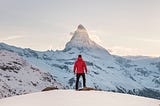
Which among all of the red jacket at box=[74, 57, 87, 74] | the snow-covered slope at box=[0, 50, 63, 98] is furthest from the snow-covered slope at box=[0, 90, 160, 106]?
the snow-covered slope at box=[0, 50, 63, 98]

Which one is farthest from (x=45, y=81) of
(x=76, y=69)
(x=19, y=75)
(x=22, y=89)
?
(x=76, y=69)

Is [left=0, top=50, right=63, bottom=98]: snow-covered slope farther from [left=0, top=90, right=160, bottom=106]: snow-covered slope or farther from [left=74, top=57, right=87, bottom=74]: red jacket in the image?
[left=0, top=90, right=160, bottom=106]: snow-covered slope

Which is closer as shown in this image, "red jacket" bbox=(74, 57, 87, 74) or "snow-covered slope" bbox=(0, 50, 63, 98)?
"red jacket" bbox=(74, 57, 87, 74)

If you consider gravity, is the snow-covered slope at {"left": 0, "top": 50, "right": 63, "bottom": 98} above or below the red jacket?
below

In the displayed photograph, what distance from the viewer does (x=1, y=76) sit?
17975cm

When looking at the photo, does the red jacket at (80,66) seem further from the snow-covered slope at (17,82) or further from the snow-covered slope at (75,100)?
→ the snow-covered slope at (17,82)

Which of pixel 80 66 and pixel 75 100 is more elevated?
pixel 80 66

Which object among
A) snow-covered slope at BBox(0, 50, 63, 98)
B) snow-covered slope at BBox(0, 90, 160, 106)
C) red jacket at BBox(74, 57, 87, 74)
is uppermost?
red jacket at BBox(74, 57, 87, 74)

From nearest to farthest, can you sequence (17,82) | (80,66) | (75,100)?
1. (75,100)
2. (80,66)
3. (17,82)

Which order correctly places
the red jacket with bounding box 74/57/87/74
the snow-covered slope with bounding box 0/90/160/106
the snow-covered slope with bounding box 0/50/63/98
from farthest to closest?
1. the snow-covered slope with bounding box 0/50/63/98
2. the red jacket with bounding box 74/57/87/74
3. the snow-covered slope with bounding box 0/90/160/106

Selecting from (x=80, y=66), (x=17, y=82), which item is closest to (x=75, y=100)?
(x=80, y=66)

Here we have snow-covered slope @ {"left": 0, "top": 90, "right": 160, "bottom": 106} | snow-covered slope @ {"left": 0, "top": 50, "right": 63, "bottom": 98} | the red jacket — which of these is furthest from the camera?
snow-covered slope @ {"left": 0, "top": 50, "right": 63, "bottom": 98}

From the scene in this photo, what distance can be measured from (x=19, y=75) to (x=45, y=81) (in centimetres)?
1359

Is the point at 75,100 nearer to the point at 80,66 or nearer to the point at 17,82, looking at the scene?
the point at 80,66
